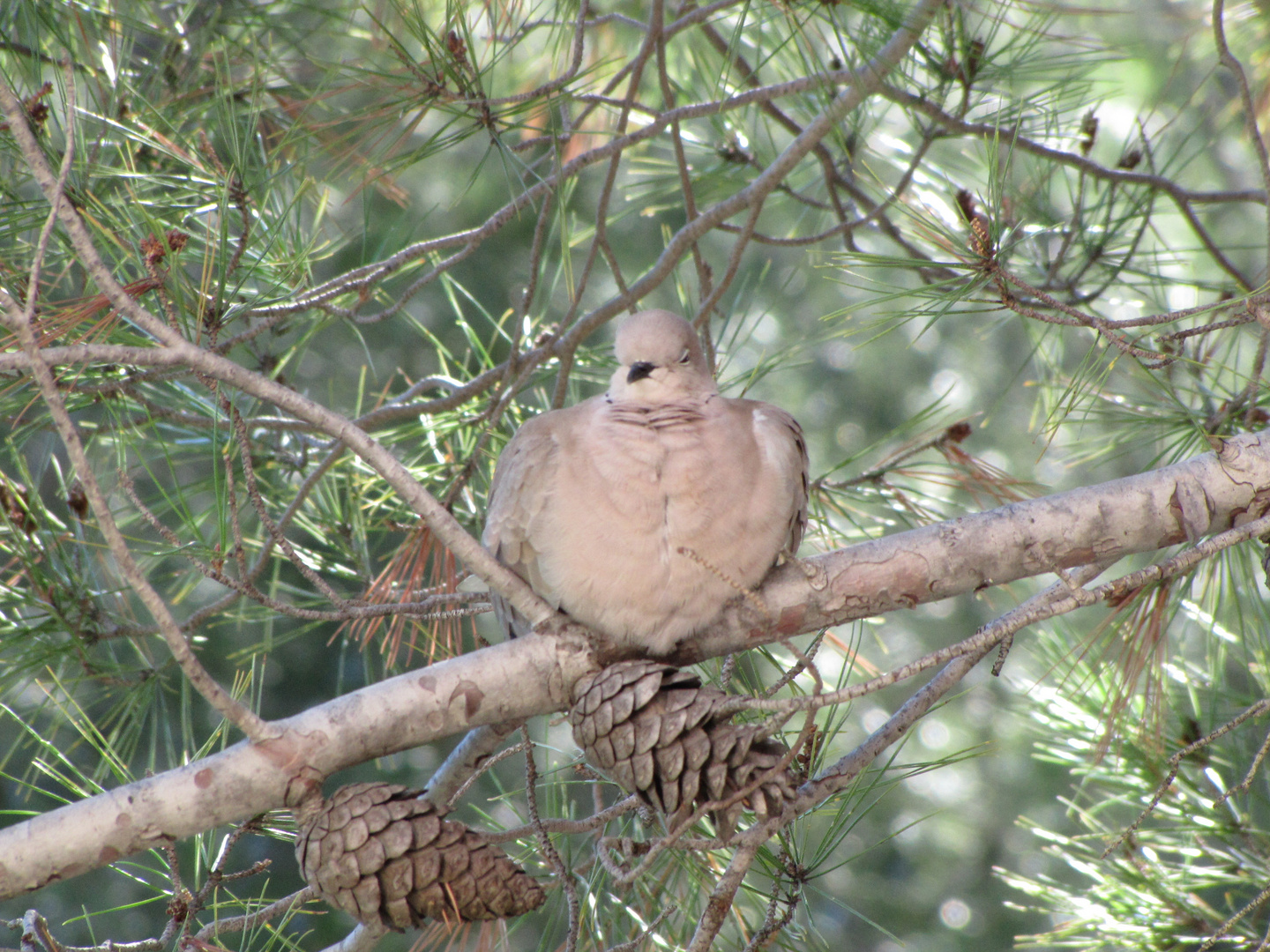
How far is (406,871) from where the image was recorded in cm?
124

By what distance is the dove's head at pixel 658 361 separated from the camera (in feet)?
5.91

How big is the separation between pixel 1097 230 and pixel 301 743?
7.00ft

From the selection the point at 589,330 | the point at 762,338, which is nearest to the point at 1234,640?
the point at 589,330

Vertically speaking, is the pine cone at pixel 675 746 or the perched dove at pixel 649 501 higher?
the perched dove at pixel 649 501

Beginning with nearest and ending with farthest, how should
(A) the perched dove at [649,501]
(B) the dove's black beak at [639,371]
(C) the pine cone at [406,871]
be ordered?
(C) the pine cone at [406,871]
(A) the perched dove at [649,501]
(B) the dove's black beak at [639,371]

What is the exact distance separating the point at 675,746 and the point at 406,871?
0.36 m

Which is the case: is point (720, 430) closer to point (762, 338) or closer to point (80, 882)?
point (80, 882)

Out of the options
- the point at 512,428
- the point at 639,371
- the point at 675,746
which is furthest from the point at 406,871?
the point at 512,428

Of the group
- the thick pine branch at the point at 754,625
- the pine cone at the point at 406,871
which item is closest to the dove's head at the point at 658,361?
the thick pine branch at the point at 754,625

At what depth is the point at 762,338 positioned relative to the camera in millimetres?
5344

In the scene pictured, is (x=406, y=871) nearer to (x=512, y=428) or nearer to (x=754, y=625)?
(x=754, y=625)

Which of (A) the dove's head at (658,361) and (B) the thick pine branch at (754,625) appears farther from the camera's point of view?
(A) the dove's head at (658,361)

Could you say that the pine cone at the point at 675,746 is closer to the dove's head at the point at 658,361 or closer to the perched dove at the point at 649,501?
the perched dove at the point at 649,501

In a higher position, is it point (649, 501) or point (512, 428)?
point (649, 501)
